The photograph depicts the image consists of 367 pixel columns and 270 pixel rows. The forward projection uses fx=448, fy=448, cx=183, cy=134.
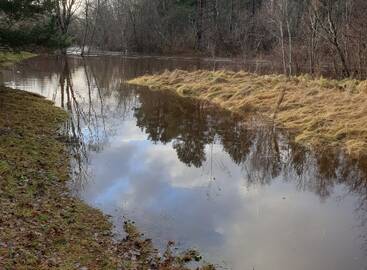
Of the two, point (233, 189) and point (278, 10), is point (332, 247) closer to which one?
point (233, 189)

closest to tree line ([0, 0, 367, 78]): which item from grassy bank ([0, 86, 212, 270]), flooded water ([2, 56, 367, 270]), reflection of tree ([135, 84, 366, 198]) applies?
reflection of tree ([135, 84, 366, 198])

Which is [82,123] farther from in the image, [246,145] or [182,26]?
[182,26]

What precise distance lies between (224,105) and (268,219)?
1245cm

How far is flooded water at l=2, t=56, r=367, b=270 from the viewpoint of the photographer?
7.14 metres

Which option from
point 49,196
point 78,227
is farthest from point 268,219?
point 49,196

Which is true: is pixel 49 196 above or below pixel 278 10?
below

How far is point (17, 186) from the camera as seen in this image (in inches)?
332

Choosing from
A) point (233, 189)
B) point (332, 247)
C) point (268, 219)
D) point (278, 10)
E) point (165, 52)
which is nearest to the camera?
point (332, 247)

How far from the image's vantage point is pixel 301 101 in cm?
1747

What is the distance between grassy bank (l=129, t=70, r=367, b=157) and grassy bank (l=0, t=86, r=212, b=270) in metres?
7.81

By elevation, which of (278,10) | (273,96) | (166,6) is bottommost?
(273,96)

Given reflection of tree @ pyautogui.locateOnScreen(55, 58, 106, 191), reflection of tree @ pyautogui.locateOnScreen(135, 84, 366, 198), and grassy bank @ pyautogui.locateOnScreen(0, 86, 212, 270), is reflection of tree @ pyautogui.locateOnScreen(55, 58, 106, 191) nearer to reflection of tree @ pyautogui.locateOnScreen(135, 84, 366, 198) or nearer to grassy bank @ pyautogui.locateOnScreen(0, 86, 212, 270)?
grassy bank @ pyautogui.locateOnScreen(0, 86, 212, 270)

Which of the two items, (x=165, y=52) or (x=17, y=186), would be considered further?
(x=165, y=52)

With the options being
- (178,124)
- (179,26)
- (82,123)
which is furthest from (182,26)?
(82,123)
